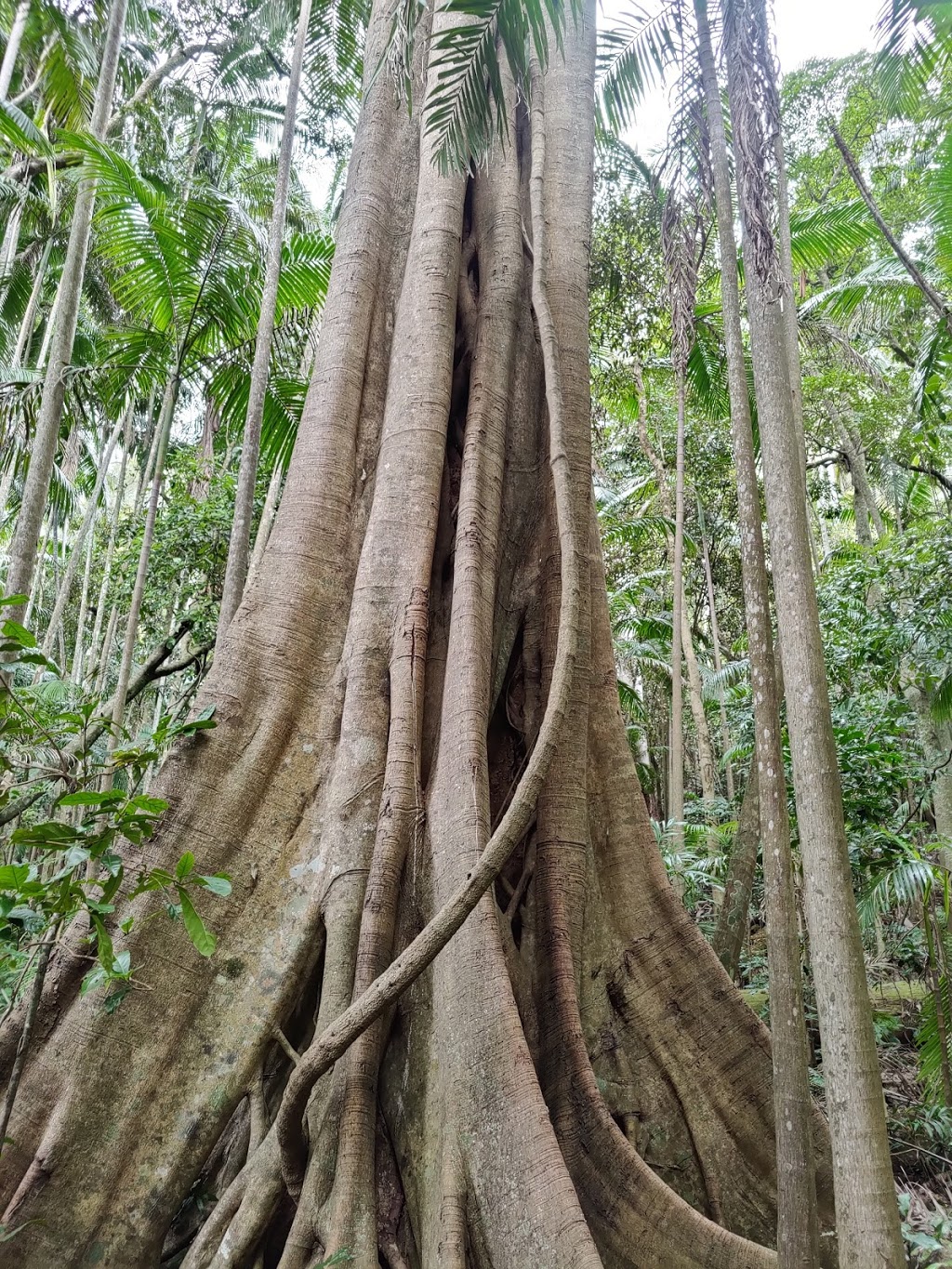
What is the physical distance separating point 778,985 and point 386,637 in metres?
1.76

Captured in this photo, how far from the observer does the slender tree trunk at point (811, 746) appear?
1764 mm

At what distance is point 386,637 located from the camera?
3158mm

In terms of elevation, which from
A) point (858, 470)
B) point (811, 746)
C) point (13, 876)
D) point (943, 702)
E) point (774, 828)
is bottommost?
point (13, 876)

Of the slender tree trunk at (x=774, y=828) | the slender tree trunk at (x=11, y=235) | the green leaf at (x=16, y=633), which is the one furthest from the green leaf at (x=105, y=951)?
the slender tree trunk at (x=11, y=235)

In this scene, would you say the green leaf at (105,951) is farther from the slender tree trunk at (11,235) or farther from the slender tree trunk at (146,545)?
the slender tree trunk at (11,235)

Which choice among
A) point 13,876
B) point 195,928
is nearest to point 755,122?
point 195,928

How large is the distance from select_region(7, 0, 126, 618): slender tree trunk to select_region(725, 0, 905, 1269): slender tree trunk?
2869 mm

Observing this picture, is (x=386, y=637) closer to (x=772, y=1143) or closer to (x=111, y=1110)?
(x=111, y=1110)

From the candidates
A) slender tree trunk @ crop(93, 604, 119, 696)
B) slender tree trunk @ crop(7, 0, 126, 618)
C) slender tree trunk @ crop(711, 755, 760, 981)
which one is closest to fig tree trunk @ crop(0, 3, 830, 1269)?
slender tree trunk @ crop(7, 0, 126, 618)

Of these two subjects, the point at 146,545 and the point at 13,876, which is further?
the point at 146,545

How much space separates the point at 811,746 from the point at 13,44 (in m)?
10.1

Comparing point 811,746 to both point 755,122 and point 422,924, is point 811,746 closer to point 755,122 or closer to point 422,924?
point 422,924

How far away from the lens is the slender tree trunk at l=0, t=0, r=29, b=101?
831 cm

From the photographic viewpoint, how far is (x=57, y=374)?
4082mm
